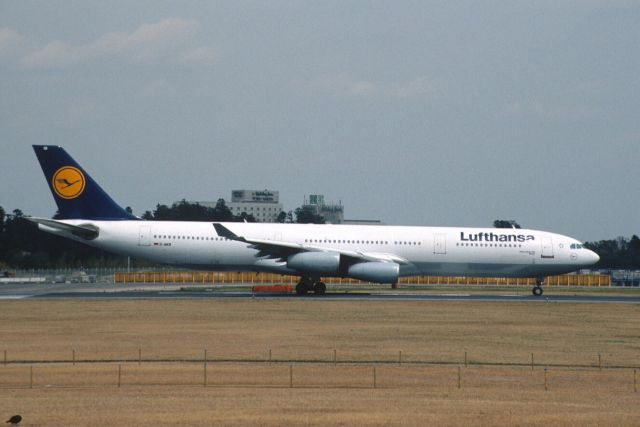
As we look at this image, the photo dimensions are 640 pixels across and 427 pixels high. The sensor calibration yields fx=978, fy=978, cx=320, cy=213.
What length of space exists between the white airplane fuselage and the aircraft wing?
11cm

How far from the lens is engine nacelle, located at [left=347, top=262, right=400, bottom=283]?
186 ft

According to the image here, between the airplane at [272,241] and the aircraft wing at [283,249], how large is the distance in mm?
89

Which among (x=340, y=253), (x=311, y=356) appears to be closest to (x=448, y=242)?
(x=340, y=253)

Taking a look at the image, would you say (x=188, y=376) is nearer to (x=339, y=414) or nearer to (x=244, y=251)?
(x=339, y=414)

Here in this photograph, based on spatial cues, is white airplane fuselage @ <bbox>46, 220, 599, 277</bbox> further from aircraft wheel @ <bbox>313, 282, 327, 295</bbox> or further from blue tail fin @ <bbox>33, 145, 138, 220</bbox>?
aircraft wheel @ <bbox>313, 282, 327, 295</bbox>

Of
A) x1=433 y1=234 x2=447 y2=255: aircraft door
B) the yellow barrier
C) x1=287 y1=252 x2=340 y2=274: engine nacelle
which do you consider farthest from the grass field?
the yellow barrier

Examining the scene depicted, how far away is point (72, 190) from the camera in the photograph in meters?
60.1

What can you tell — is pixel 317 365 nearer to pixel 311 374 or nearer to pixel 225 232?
pixel 311 374

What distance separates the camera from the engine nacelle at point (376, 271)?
5678cm

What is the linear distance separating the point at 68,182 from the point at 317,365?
3514 centimetres

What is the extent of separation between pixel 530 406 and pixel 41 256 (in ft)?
372

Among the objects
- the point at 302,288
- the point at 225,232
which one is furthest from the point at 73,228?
the point at 302,288

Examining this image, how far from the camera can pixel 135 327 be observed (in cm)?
3944

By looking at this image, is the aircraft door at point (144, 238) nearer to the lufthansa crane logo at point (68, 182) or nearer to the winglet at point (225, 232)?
the lufthansa crane logo at point (68, 182)
